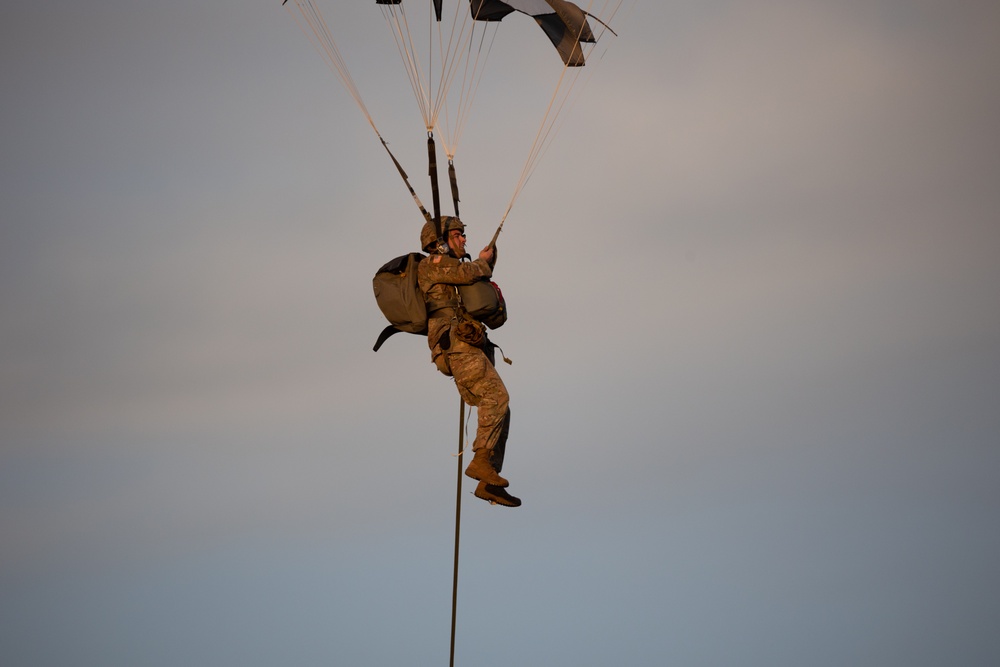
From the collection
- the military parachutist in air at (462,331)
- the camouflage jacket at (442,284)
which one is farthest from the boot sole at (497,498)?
the camouflage jacket at (442,284)

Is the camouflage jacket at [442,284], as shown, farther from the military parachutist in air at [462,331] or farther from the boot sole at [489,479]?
the boot sole at [489,479]

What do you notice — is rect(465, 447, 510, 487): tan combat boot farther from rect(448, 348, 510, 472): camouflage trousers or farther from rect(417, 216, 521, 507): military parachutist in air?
rect(448, 348, 510, 472): camouflage trousers

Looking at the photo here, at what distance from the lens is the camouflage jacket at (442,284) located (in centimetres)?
2161

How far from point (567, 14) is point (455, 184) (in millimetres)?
3151

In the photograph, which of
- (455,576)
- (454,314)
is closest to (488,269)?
(454,314)

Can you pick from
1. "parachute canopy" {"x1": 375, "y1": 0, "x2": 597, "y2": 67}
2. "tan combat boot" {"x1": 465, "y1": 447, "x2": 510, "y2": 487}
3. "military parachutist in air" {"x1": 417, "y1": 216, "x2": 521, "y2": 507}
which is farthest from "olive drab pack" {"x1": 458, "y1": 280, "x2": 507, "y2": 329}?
"parachute canopy" {"x1": 375, "y1": 0, "x2": 597, "y2": 67}

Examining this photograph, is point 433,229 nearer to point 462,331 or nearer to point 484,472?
point 462,331

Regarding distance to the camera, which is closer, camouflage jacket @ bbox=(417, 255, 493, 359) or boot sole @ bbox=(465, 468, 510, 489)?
boot sole @ bbox=(465, 468, 510, 489)

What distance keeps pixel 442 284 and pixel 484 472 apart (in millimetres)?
2402

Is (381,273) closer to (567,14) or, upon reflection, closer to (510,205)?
(510,205)

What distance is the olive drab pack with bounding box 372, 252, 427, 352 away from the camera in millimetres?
21781

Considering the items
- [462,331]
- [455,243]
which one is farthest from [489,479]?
[455,243]

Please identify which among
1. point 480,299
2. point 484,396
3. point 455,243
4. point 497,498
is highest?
point 455,243

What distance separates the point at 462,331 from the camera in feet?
71.6
